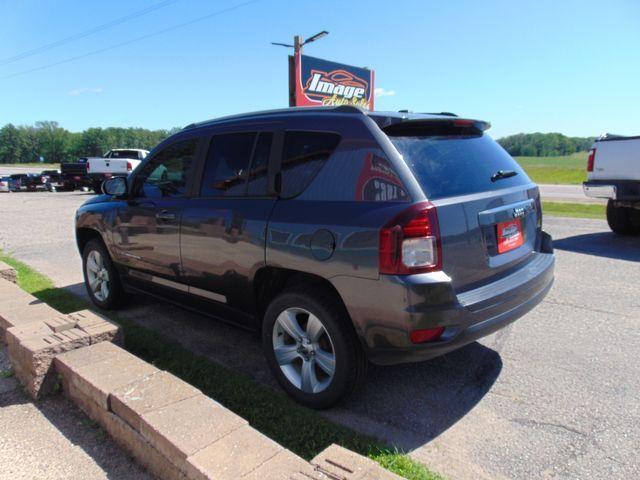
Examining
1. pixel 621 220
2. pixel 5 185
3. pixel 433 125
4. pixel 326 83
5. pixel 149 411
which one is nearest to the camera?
Answer: pixel 149 411

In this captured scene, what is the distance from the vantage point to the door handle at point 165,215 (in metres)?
4.02

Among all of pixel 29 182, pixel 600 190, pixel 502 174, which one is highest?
pixel 502 174

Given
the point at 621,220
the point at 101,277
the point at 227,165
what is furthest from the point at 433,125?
the point at 621,220

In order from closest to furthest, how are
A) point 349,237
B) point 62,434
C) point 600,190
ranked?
point 349,237 → point 62,434 → point 600,190

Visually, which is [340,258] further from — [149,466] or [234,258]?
[149,466]

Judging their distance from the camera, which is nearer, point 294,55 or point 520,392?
point 520,392

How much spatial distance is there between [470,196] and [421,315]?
0.83m

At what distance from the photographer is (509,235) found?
10.5 ft

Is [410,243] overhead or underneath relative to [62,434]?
overhead

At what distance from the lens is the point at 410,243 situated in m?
2.59

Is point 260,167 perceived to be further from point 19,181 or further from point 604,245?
point 19,181

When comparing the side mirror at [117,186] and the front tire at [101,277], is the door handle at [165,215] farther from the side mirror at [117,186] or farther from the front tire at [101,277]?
the front tire at [101,277]

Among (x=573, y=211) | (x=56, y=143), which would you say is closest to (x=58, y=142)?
(x=56, y=143)

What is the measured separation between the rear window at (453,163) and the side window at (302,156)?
1.43 ft
